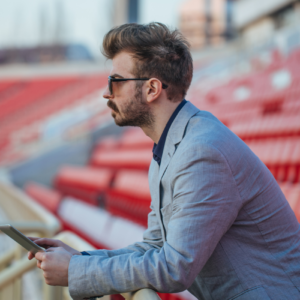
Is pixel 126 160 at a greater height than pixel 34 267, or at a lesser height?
lesser

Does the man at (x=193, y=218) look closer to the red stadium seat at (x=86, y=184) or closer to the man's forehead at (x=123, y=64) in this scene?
the man's forehead at (x=123, y=64)

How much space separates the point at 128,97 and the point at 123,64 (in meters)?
0.08

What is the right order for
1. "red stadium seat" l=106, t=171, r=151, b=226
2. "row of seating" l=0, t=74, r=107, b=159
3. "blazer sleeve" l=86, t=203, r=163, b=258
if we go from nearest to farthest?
"blazer sleeve" l=86, t=203, r=163, b=258 → "red stadium seat" l=106, t=171, r=151, b=226 → "row of seating" l=0, t=74, r=107, b=159

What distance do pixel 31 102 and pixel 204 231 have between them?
1302 cm

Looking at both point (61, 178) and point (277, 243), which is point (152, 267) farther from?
A: point (61, 178)

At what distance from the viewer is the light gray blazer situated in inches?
24.3

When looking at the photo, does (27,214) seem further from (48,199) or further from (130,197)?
(48,199)

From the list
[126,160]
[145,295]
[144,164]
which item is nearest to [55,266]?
[145,295]

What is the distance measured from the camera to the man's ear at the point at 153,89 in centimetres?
79

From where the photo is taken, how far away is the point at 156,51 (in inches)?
31.6

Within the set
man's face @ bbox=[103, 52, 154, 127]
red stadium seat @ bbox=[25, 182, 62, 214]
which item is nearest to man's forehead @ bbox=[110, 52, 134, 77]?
man's face @ bbox=[103, 52, 154, 127]

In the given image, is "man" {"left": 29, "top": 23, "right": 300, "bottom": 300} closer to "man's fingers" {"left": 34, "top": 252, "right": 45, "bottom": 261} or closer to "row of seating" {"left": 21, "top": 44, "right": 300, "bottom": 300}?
"man's fingers" {"left": 34, "top": 252, "right": 45, "bottom": 261}

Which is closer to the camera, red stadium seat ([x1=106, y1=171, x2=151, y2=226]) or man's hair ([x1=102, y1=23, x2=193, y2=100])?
man's hair ([x1=102, y1=23, x2=193, y2=100])

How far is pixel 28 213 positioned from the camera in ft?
9.74
